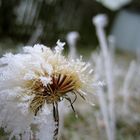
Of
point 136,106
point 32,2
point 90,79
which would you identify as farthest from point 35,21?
point 90,79

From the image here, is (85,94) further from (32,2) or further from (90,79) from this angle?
(32,2)

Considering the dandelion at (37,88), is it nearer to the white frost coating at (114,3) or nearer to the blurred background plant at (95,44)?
the blurred background plant at (95,44)

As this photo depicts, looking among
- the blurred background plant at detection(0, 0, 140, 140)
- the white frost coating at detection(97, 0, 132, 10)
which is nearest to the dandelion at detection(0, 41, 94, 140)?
the blurred background plant at detection(0, 0, 140, 140)

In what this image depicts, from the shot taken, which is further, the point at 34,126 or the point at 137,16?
the point at 137,16

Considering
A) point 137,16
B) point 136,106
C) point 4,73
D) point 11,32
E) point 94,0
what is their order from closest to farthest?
point 4,73 < point 136,106 < point 11,32 < point 94,0 < point 137,16

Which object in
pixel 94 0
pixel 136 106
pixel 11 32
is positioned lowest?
pixel 136 106

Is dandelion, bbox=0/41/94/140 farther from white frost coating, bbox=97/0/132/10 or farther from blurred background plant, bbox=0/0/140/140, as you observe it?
white frost coating, bbox=97/0/132/10

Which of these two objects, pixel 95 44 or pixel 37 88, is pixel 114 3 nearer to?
pixel 95 44
